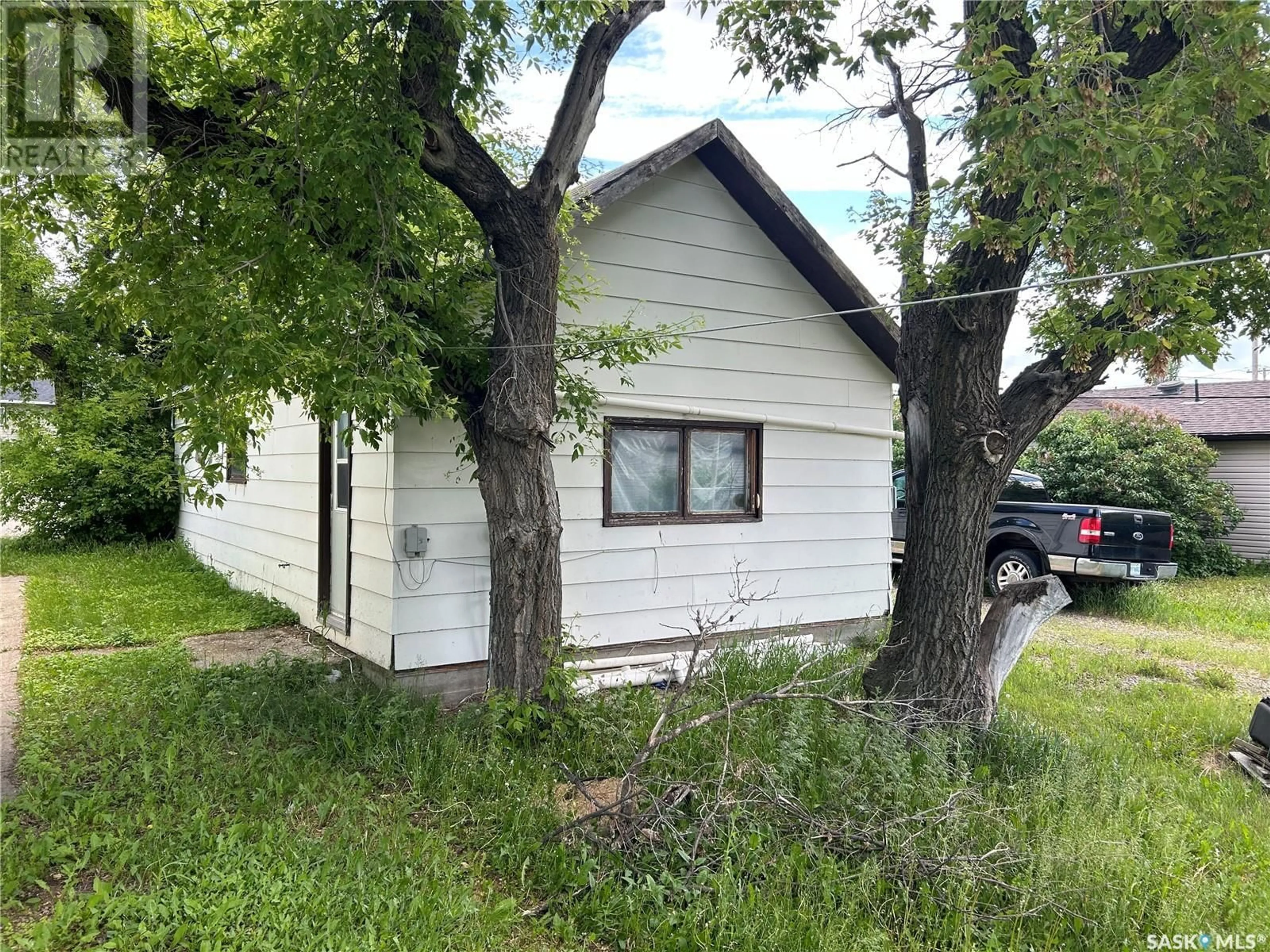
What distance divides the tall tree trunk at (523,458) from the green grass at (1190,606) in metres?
8.41

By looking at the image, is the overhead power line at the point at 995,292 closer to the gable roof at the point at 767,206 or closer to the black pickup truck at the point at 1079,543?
the gable roof at the point at 767,206

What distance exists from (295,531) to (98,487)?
793 centimetres

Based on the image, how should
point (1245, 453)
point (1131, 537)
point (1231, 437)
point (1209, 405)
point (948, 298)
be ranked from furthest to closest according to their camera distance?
point (1209, 405) → point (1245, 453) → point (1231, 437) → point (1131, 537) → point (948, 298)

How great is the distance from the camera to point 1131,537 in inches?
384

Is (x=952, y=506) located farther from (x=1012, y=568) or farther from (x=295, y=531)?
(x=1012, y=568)

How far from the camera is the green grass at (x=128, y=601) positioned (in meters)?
7.33

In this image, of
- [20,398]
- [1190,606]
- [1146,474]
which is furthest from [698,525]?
[1146,474]

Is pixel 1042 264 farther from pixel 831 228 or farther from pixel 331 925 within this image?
pixel 331 925

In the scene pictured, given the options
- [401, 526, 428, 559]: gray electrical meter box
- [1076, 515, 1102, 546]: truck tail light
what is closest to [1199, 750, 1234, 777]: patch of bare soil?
[1076, 515, 1102, 546]: truck tail light

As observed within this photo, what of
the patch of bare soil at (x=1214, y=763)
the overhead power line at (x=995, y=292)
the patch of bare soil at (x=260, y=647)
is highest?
the overhead power line at (x=995, y=292)

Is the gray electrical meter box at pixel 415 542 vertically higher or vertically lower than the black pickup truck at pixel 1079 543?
higher

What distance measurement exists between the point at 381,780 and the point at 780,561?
4.33 meters

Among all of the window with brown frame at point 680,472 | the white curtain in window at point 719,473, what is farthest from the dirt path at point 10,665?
the white curtain in window at point 719,473

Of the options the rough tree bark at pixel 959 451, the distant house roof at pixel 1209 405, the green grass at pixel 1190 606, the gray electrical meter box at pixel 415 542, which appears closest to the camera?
the rough tree bark at pixel 959 451
